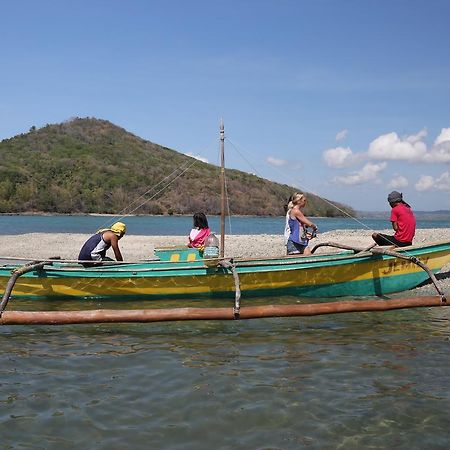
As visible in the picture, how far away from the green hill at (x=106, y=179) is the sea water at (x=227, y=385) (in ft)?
353

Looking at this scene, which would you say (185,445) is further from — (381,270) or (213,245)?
(381,270)

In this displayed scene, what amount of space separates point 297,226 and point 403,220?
2.68 metres

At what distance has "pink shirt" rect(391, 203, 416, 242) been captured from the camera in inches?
506

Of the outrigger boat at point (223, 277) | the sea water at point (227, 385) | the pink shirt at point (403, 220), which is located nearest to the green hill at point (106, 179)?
the outrigger boat at point (223, 277)

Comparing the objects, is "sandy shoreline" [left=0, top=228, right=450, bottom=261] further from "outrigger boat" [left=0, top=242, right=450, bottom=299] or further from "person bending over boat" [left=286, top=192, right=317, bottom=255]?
"outrigger boat" [left=0, top=242, right=450, bottom=299]

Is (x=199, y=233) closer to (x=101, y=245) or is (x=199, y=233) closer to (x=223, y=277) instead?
(x=223, y=277)

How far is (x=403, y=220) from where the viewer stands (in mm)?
12875

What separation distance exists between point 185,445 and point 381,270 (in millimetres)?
8519

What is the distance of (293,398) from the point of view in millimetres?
6430

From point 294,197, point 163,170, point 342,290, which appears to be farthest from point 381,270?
point 163,170

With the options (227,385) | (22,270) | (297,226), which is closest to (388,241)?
(297,226)

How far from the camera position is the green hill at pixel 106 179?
122375 millimetres

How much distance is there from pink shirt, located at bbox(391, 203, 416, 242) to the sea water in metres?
3.10

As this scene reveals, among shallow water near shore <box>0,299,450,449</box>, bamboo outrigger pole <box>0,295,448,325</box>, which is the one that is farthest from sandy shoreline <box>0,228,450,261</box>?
bamboo outrigger pole <box>0,295,448,325</box>
